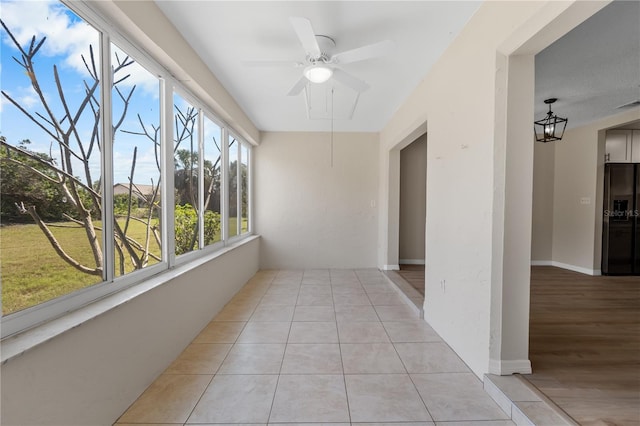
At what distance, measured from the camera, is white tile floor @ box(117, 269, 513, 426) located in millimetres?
1583

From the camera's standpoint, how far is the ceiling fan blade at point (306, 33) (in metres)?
1.61

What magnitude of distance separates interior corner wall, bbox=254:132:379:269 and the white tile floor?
2.01 metres

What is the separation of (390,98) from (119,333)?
360 centimetres

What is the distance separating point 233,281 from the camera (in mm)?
3633

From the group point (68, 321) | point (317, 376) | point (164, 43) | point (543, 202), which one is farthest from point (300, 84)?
point (543, 202)

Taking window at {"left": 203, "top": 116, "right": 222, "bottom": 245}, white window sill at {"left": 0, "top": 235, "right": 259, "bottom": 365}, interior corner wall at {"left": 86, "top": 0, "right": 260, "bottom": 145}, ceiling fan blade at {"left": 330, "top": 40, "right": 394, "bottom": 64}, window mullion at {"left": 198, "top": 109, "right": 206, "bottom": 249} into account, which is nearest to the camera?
white window sill at {"left": 0, "top": 235, "right": 259, "bottom": 365}

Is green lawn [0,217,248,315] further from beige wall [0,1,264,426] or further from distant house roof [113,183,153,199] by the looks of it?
distant house roof [113,183,153,199]

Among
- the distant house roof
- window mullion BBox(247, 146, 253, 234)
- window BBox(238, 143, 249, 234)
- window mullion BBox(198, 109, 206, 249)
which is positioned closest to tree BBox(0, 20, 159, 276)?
the distant house roof

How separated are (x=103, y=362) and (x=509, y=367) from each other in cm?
244

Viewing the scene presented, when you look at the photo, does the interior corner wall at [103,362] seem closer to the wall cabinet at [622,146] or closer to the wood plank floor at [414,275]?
the wood plank floor at [414,275]

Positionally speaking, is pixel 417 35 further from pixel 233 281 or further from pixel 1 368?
pixel 233 281

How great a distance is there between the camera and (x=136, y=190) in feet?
6.59

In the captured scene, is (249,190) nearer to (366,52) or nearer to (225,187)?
(225,187)

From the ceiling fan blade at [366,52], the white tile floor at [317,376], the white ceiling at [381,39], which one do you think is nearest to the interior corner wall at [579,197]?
the white ceiling at [381,39]
